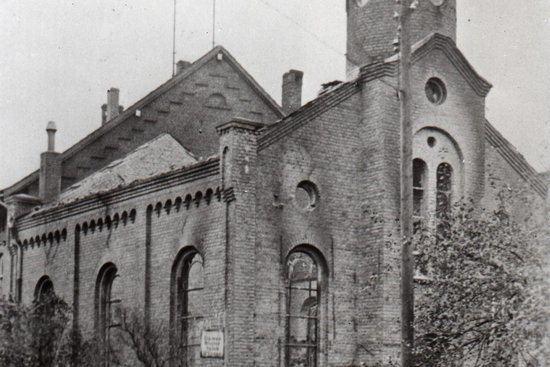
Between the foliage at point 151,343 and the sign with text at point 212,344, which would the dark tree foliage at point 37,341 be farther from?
the sign with text at point 212,344

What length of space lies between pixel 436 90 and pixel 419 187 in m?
2.32

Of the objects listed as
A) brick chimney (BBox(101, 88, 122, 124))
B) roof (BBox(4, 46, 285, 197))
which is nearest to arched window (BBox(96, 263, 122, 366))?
roof (BBox(4, 46, 285, 197))

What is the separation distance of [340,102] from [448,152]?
3.01 metres

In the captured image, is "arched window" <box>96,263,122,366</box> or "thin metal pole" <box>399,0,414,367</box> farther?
"arched window" <box>96,263,122,366</box>

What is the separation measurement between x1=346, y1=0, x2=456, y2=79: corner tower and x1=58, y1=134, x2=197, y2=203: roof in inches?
273

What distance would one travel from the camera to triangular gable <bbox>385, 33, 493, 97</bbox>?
2189cm

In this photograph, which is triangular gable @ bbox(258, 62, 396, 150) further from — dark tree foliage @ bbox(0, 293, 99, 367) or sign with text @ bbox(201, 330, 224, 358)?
dark tree foliage @ bbox(0, 293, 99, 367)

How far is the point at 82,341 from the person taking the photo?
24.0 meters

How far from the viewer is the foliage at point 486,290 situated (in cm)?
1327

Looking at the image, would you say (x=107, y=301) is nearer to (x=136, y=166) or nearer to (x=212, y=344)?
(x=136, y=166)

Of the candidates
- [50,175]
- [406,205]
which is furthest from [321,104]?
[50,175]

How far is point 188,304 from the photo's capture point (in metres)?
21.4

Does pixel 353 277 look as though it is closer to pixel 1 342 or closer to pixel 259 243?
pixel 259 243

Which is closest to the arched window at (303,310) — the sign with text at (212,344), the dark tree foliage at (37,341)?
the sign with text at (212,344)
